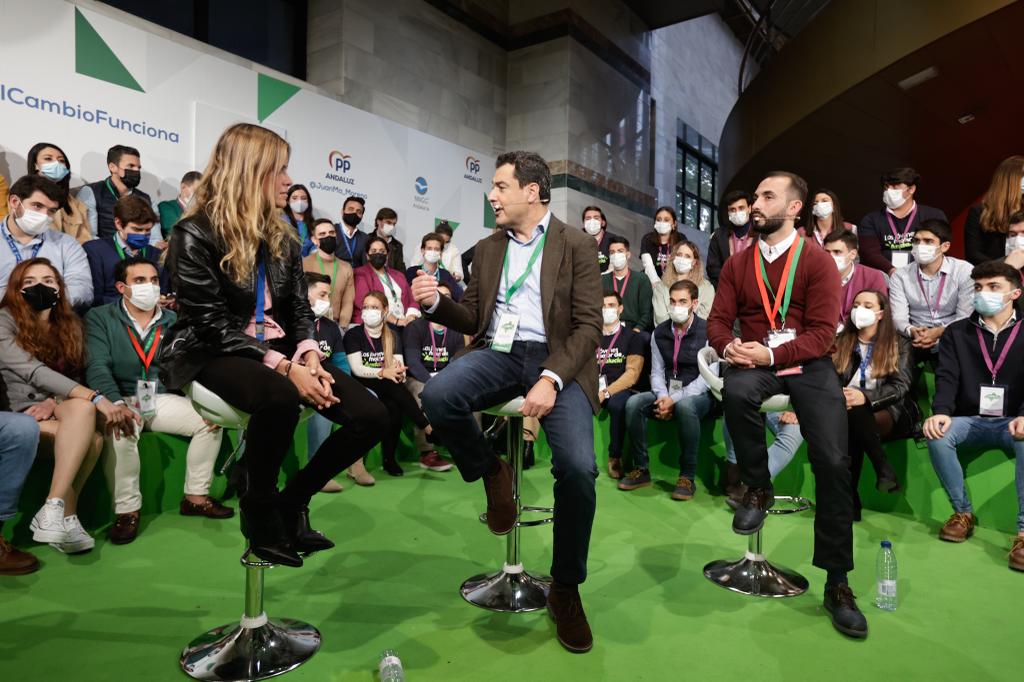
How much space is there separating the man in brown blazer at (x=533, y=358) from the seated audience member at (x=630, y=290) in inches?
129

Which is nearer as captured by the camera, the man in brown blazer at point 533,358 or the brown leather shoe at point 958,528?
the man in brown blazer at point 533,358

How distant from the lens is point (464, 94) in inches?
371

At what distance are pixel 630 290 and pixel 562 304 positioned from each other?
3.61 metres

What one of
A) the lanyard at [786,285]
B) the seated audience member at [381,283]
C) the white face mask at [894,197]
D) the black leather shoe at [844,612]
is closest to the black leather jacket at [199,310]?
the lanyard at [786,285]

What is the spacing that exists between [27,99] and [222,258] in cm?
436

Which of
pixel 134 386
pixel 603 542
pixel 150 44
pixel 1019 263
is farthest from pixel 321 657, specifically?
pixel 150 44

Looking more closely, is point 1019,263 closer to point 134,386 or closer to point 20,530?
point 134,386

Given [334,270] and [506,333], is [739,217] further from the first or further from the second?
[506,333]

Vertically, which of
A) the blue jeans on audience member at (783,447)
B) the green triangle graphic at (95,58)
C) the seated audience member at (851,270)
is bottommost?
the blue jeans on audience member at (783,447)

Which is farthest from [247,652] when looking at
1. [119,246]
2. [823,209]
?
[823,209]

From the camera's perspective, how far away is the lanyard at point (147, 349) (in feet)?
11.2

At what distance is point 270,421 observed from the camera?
180 cm

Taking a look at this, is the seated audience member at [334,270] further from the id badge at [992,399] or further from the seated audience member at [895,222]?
the id badge at [992,399]

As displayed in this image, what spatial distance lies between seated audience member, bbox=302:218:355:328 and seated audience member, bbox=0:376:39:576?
2.68 meters
